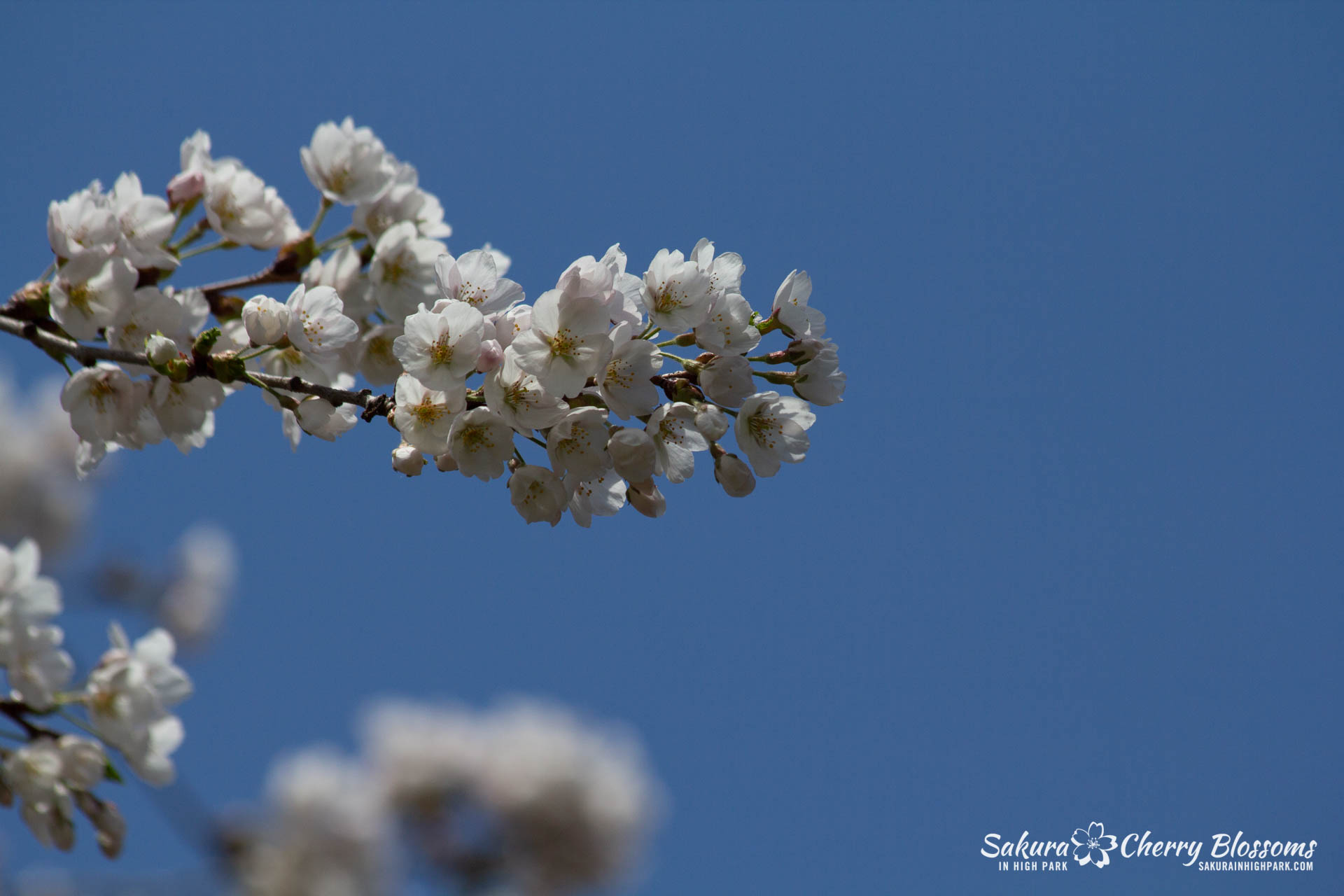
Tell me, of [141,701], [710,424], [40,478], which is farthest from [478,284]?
[40,478]

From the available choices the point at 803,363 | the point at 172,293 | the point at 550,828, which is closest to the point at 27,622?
the point at 172,293

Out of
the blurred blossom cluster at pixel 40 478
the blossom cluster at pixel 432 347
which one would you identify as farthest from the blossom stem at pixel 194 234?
the blurred blossom cluster at pixel 40 478

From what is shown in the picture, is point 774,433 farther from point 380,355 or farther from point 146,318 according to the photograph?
point 146,318

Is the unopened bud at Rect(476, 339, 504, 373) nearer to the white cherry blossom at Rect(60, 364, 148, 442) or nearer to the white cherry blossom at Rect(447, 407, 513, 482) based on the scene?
the white cherry blossom at Rect(447, 407, 513, 482)

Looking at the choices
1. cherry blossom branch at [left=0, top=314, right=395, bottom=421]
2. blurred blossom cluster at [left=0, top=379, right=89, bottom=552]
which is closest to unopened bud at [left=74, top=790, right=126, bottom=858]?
cherry blossom branch at [left=0, top=314, right=395, bottom=421]

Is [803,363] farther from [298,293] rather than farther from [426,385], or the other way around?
[298,293]

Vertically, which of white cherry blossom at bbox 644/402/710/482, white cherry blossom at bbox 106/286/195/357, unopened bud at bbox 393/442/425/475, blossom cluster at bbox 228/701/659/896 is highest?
blossom cluster at bbox 228/701/659/896
